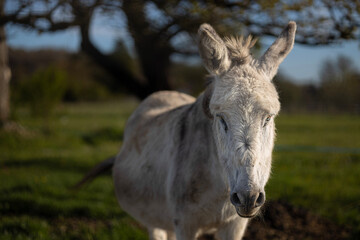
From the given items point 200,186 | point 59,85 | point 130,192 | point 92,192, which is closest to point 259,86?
point 200,186

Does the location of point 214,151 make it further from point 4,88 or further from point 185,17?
point 4,88

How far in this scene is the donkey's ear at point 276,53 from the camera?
8.46 feet

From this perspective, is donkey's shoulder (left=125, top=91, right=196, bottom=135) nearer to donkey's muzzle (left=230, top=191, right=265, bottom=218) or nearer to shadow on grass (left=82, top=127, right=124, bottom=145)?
donkey's muzzle (left=230, top=191, right=265, bottom=218)

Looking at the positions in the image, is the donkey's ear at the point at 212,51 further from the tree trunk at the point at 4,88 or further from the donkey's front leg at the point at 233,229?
the tree trunk at the point at 4,88

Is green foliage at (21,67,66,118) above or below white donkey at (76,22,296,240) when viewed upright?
below

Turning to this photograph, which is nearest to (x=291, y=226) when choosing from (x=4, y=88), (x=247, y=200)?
(x=247, y=200)

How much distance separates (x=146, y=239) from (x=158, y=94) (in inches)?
73.9

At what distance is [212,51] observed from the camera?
8.32 feet

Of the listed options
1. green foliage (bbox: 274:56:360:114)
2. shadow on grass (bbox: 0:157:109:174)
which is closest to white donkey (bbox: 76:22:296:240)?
shadow on grass (bbox: 0:157:109:174)

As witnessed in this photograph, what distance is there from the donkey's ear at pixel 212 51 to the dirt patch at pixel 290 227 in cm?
242

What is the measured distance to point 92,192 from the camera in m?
A: 6.71

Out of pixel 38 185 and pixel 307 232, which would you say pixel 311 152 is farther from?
→ pixel 38 185

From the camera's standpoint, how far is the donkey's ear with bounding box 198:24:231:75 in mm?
2494

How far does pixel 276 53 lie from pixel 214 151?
88 cm
